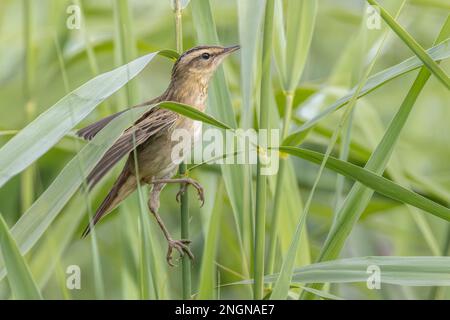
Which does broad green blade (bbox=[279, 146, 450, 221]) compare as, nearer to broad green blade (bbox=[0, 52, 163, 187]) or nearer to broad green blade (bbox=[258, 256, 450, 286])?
broad green blade (bbox=[258, 256, 450, 286])

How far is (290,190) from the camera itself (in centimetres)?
221

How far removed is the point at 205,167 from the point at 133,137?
1.14 m

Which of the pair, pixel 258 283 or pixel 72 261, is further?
pixel 72 261

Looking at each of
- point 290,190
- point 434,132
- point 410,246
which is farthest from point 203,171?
point 434,132

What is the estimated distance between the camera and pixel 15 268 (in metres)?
1.48

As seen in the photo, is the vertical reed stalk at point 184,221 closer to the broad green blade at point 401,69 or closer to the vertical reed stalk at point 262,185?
the vertical reed stalk at point 262,185

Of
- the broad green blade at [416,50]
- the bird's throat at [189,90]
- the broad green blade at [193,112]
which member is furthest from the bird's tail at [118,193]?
the broad green blade at [416,50]

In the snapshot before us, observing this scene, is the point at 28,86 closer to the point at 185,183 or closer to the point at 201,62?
the point at 201,62

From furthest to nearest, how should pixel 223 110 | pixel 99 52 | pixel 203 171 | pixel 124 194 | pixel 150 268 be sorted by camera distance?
pixel 99 52, pixel 203 171, pixel 124 194, pixel 223 110, pixel 150 268

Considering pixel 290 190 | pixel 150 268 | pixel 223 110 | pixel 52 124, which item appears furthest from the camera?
pixel 290 190

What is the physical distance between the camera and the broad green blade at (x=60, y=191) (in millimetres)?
1418

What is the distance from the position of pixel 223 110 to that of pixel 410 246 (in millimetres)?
1705
